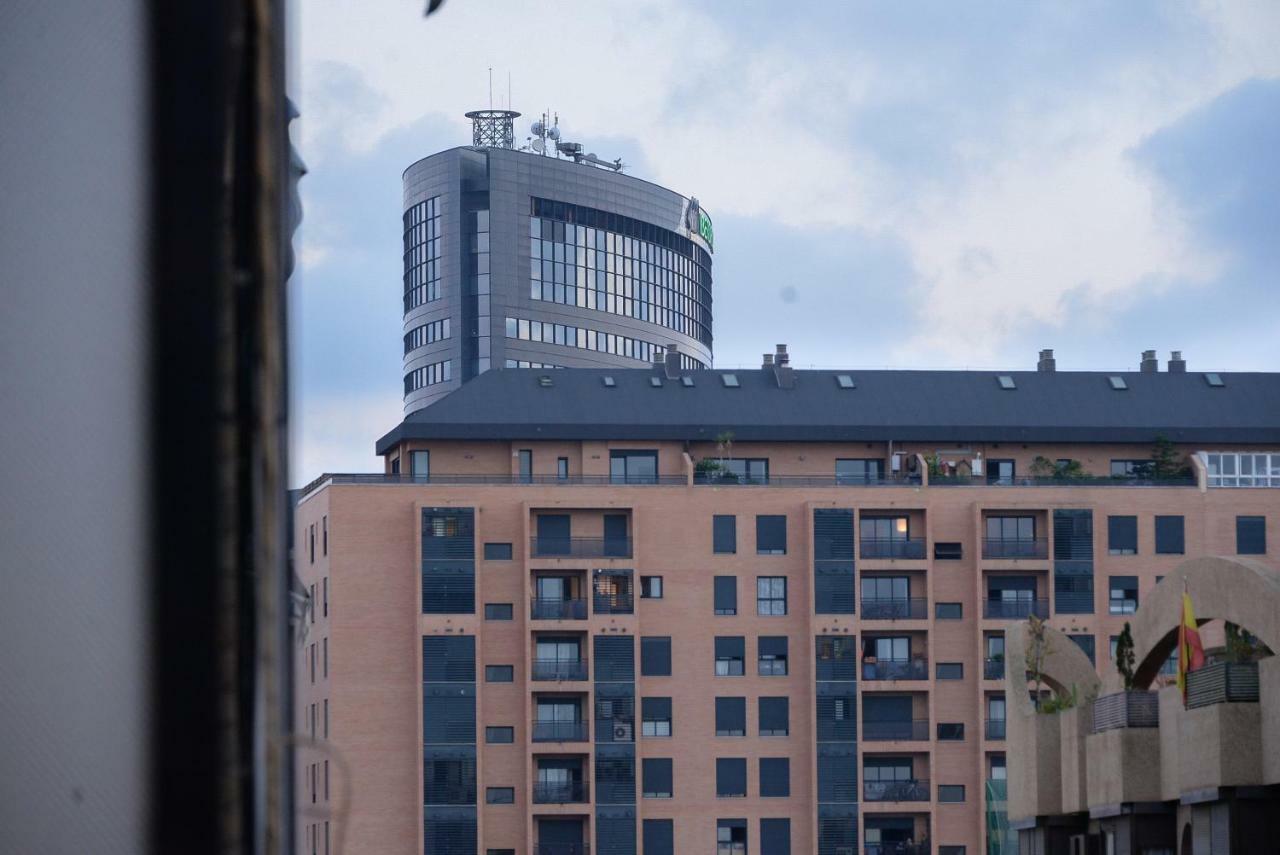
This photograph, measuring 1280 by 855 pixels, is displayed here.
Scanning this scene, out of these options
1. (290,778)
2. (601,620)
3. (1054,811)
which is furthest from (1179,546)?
(290,778)

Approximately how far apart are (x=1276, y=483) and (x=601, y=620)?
2910 centimetres

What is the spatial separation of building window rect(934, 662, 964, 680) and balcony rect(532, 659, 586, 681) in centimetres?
1289

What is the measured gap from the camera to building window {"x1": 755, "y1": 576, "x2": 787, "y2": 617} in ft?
251

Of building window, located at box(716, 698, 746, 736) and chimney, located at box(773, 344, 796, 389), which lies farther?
chimney, located at box(773, 344, 796, 389)

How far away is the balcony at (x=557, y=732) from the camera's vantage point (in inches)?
2921

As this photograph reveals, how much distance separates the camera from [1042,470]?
82.1 metres

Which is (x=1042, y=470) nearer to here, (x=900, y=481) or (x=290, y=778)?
(x=900, y=481)

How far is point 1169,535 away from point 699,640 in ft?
58.1

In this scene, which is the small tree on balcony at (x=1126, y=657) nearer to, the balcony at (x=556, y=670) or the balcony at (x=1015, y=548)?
the balcony at (x=556, y=670)

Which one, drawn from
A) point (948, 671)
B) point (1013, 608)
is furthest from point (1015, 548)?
point (948, 671)

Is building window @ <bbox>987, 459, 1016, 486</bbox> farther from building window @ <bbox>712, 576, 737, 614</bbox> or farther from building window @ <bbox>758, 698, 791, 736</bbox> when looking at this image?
building window @ <bbox>758, 698, 791, 736</bbox>

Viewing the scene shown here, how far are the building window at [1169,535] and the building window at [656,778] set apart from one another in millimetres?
19694

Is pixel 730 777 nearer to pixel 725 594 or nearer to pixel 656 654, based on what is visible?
pixel 656 654

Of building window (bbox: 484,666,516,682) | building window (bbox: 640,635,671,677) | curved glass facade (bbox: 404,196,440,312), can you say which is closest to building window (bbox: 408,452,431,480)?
building window (bbox: 484,666,516,682)
